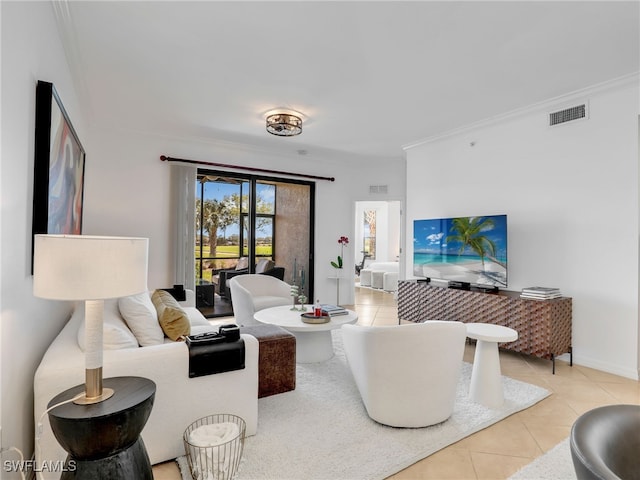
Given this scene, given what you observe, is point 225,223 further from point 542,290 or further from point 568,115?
point 568,115

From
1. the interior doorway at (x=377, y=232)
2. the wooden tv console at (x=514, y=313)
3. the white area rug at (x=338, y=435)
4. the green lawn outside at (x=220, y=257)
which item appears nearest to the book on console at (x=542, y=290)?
the wooden tv console at (x=514, y=313)

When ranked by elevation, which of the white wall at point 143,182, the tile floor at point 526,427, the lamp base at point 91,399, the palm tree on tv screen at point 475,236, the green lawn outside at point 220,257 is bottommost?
the tile floor at point 526,427

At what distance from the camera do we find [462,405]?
2.65 metres

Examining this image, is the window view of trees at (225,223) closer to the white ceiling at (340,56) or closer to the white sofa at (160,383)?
the white ceiling at (340,56)

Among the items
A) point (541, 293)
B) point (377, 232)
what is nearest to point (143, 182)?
point (541, 293)

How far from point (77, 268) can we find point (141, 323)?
1.07 m

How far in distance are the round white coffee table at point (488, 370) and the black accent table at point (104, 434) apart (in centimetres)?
221

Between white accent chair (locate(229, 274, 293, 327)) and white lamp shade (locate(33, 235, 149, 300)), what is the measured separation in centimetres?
271

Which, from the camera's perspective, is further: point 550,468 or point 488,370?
point 488,370

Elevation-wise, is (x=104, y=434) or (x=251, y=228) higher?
(x=251, y=228)

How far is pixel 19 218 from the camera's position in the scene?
65.2 inches

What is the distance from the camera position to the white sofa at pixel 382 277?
27.9 feet

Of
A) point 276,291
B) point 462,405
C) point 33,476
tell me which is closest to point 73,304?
point 33,476
